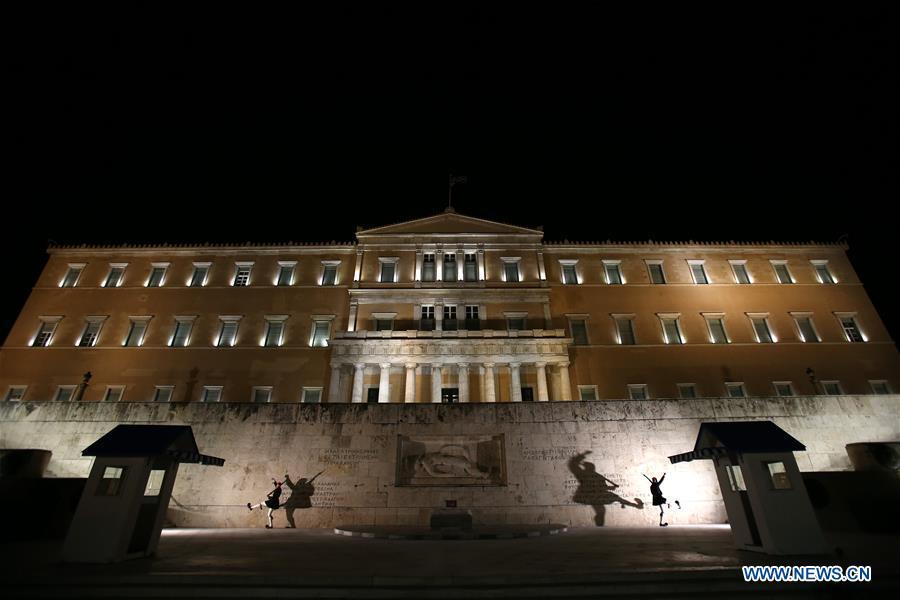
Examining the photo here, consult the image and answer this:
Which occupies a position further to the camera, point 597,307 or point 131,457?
point 597,307

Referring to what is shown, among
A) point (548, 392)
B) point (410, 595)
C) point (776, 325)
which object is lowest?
point (410, 595)

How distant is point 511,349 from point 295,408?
1667 cm

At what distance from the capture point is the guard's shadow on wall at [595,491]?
1648 cm

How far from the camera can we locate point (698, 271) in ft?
123

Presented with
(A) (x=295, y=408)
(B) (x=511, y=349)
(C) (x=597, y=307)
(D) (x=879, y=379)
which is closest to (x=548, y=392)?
(B) (x=511, y=349)

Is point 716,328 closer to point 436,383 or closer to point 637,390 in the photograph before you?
point 637,390

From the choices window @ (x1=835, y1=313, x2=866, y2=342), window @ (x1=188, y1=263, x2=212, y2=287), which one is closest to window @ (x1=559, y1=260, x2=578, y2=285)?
window @ (x1=835, y1=313, x2=866, y2=342)

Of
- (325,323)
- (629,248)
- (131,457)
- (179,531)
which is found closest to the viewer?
(131,457)

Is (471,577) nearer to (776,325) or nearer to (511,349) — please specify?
(511,349)

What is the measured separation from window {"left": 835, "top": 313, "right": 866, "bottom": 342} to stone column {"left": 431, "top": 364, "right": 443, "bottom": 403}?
3092 cm

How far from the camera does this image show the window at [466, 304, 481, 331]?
33.9 meters

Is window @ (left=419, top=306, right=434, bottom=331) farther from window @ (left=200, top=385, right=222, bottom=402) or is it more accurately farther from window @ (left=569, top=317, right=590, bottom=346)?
window @ (left=200, top=385, right=222, bottom=402)

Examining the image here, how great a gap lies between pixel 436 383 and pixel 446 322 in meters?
5.44

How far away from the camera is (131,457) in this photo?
1072 cm
